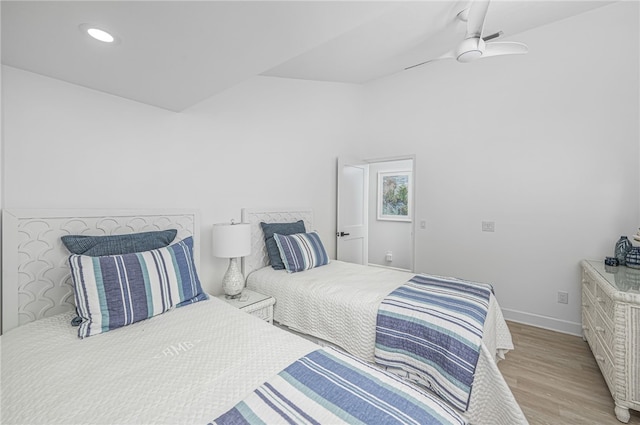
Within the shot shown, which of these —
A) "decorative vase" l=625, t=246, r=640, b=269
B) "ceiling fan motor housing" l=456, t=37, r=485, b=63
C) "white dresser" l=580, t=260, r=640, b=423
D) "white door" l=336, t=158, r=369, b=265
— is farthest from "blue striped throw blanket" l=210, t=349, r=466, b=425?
"white door" l=336, t=158, r=369, b=265

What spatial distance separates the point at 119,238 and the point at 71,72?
100 cm

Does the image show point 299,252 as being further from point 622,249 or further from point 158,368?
point 622,249

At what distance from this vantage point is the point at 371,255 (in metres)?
5.68

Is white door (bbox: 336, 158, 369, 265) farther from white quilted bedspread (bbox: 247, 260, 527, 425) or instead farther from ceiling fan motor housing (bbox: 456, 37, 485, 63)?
ceiling fan motor housing (bbox: 456, 37, 485, 63)

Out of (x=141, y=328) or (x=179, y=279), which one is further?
(x=179, y=279)

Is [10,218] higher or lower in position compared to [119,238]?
higher

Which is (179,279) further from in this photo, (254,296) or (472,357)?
(472,357)

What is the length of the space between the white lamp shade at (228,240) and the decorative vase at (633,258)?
324 cm

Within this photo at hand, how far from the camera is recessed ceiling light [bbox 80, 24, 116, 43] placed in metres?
1.20

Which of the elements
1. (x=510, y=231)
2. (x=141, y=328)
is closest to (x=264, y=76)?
(x=141, y=328)

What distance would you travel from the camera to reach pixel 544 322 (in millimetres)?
3000

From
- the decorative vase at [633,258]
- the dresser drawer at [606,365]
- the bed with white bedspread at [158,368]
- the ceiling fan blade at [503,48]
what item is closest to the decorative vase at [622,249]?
the decorative vase at [633,258]

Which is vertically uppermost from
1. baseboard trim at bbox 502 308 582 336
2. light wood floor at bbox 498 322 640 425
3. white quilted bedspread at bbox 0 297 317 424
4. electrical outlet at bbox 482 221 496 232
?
electrical outlet at bbox 482 221 496 232

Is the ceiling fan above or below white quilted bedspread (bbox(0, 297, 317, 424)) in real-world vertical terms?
above
